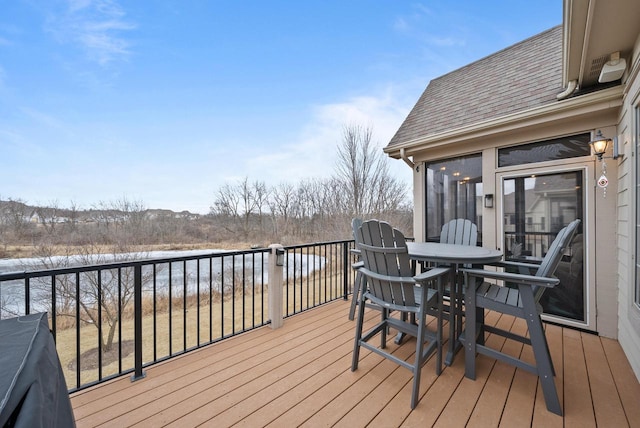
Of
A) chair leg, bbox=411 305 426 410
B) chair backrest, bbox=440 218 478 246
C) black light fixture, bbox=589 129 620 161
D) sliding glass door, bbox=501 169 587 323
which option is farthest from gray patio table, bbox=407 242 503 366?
black light fixture, bbox=589 129 620 161

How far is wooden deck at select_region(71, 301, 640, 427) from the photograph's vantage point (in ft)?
5.19

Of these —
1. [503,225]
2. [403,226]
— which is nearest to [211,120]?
[403,226]

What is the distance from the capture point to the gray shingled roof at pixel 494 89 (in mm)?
3266

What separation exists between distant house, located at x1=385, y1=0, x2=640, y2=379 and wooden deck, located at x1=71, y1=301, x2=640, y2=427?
1.68ft

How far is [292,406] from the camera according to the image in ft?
5.55

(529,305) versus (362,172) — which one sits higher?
(362,172)

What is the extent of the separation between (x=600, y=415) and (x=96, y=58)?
37.2 feet

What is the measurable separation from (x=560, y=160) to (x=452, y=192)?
49.2 inches

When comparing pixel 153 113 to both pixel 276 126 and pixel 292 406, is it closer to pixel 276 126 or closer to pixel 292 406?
pixel 276 126

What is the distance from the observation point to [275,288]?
2904 mm

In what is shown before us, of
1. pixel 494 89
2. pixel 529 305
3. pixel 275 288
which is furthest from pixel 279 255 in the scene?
pixel 494 89

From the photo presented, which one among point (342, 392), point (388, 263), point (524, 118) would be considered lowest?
point (342, 392)

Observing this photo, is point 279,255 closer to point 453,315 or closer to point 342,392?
point 342,392

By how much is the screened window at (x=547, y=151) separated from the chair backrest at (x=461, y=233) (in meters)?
0.97
